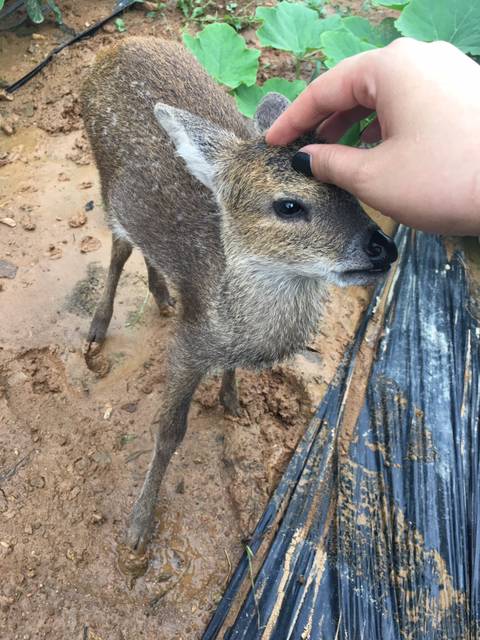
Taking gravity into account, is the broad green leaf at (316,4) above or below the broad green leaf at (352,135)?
below

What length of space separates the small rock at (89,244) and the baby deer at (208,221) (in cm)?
71

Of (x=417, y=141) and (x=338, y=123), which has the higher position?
(x=417, y=141)

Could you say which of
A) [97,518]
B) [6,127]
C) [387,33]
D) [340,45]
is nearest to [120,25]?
[6,127]

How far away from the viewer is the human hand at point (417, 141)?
158 cm

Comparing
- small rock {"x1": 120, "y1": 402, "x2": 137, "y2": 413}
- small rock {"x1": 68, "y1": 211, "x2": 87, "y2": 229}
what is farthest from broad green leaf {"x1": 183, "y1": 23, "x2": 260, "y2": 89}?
small rock {"x1": 120, "y1": 402, "x2": 137, "y2": 413}

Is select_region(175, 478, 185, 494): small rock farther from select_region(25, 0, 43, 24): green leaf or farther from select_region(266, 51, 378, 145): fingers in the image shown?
select_region(25, 0, 43, 24): green leaf

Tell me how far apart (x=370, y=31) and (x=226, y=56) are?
1266 millimetres

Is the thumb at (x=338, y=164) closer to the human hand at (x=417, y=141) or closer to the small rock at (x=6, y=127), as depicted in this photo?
the human hand at (x=417, y=141)

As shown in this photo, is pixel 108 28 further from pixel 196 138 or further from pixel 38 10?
pixel 196 138

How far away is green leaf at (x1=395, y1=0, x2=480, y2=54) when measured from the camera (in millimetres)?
3971

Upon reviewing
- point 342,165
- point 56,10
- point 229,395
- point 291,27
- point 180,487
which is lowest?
point 180,487

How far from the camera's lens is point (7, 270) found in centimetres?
388

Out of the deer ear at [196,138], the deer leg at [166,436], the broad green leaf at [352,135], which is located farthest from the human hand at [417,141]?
the deer leg at [166,436]

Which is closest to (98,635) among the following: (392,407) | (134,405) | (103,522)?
(103,522)
